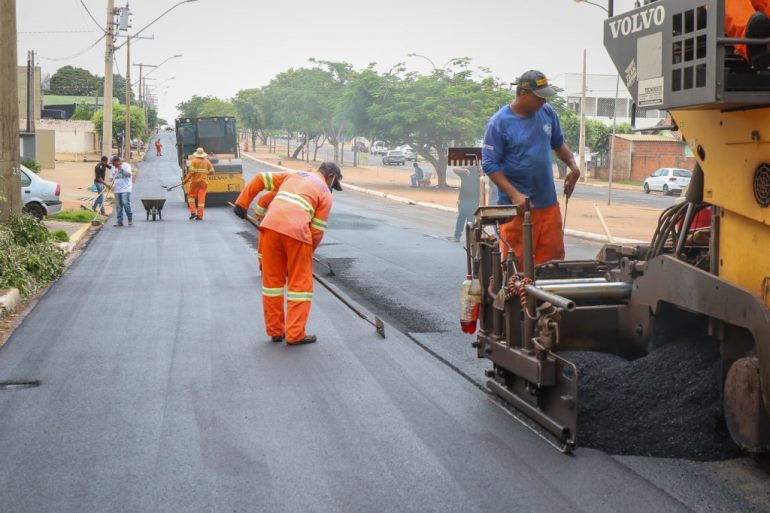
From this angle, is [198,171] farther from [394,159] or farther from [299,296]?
[394,159]

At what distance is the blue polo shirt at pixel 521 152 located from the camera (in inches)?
264

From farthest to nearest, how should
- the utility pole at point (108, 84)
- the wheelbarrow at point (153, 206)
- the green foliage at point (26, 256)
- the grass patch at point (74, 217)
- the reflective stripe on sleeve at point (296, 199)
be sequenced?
the utility pole at point (108, 84)
the wheelbarrow at point (153, 206)
the grass patch at point (74, 217)
the green foliage at point (26, 256)
the reflective stripe on sleeve at point (296, 199)

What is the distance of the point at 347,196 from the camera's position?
39188mm

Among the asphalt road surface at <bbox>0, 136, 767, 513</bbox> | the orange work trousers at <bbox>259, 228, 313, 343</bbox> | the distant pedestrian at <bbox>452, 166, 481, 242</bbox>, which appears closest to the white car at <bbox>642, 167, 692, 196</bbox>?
the distant pedestrian at <bbox>452, 166, 481, 242</bbox>

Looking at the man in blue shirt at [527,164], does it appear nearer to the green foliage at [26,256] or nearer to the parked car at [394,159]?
the green foliage at [26,256]

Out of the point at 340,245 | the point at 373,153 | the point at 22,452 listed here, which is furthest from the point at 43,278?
the point at 373,153

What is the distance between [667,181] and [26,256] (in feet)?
125

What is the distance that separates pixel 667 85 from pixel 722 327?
119cm

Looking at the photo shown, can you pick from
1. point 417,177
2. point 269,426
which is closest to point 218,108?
point 417,177

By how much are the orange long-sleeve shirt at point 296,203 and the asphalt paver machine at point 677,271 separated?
242cm

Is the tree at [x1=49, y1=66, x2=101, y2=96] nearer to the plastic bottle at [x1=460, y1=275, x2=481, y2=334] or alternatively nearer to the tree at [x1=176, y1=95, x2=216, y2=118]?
the tree at [x1=176, y1=95, x2=216, y2=118]

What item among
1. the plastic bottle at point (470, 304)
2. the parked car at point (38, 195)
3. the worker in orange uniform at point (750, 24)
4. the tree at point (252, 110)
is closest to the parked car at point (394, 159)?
the tree at point (252, 110)

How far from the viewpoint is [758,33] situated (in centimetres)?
409

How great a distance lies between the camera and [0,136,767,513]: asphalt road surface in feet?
14.9
